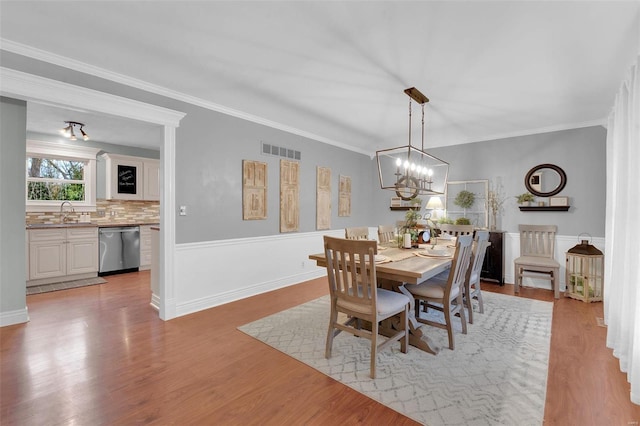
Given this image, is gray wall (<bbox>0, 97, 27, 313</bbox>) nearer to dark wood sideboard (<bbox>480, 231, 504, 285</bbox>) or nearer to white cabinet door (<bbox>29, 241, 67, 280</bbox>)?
white cabinet door (<bbox>29, 241, 67, 280</bbox>)

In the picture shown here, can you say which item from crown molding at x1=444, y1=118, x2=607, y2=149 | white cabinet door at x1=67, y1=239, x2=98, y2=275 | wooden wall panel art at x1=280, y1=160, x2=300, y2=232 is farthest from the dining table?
white cabinet door at x1=67, y1=239, x2=98, y2=275

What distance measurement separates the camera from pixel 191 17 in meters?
2.00

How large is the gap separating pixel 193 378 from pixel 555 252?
5307mm

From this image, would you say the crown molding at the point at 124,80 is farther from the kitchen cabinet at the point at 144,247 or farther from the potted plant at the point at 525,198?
the potted plant at the point at 525,198

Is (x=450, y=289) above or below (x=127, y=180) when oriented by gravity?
below

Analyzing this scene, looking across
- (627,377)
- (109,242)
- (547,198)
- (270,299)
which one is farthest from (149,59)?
(547,198)

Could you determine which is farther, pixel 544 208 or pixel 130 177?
pixel 130 177

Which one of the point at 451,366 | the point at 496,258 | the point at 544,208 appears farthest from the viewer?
the point at 496,258

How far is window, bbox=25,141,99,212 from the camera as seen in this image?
16.4ft

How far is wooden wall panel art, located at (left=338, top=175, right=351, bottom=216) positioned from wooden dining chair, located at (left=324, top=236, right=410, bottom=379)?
10.9ft

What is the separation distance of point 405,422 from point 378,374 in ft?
1.58

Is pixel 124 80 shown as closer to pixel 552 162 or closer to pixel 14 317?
pixel 14 317

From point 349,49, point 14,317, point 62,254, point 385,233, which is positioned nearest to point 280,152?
point 385,233

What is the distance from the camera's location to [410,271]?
7.18 feet
